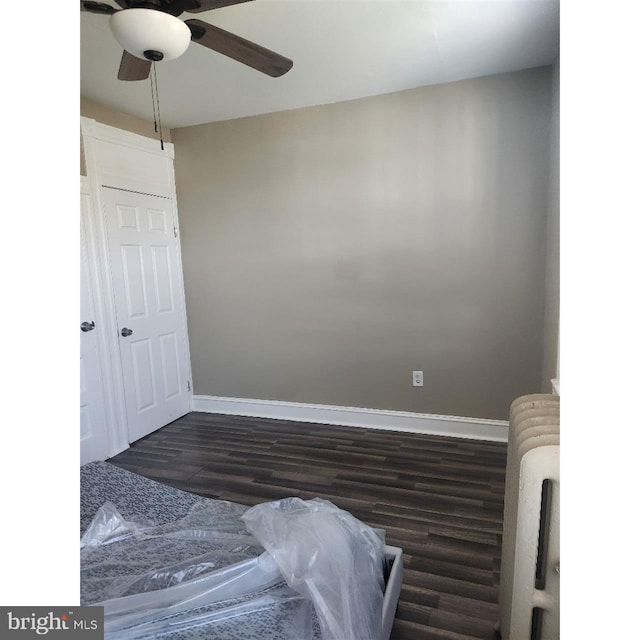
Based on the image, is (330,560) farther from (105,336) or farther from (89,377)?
(105,336)

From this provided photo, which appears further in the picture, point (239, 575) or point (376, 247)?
point (376, 247)

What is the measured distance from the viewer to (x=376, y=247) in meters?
3.38

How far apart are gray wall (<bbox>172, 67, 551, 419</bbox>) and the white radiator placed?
2.03m

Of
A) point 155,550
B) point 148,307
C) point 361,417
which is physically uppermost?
point 148,307

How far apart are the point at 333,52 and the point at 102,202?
1.95 m

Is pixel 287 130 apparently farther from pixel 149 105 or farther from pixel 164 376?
pixel 164 376

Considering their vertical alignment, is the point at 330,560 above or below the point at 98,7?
below

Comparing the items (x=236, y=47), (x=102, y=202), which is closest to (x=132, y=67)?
(x=236, y=47)

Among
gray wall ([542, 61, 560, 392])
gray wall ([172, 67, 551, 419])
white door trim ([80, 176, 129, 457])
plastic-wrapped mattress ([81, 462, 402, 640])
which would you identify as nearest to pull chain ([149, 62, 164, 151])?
gray wall ([172, 67, 551, 419])

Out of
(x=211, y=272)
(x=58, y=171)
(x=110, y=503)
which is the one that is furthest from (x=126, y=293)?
(x=58, y=171)

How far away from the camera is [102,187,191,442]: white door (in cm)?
341

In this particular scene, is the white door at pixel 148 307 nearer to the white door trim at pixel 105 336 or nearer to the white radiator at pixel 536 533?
the white door trim at pixel 105 336

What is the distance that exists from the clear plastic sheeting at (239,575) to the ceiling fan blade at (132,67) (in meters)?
1.87

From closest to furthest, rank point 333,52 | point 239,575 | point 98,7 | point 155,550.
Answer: point 239,575 → point 155,550 → point 98,7 → point 333,52
